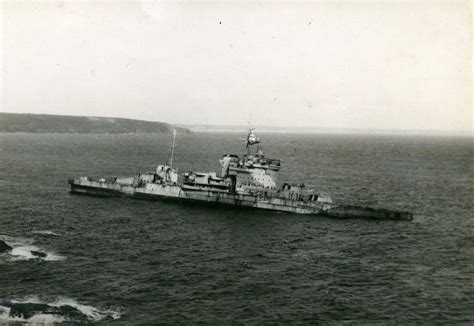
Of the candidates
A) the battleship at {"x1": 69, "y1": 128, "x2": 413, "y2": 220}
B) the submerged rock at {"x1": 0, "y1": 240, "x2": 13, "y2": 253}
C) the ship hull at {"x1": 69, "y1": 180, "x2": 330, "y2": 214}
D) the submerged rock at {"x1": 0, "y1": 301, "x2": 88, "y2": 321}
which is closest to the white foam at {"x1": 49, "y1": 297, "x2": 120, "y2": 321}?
the submerged rock at {"x1": 0, "y1": 301, "x2": 88, "y2": 321}

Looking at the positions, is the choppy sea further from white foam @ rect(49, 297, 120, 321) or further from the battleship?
the battleship

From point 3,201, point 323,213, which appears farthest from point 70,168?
point 323,213

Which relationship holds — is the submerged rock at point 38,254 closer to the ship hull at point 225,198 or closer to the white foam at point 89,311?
the white foam at point 89,311

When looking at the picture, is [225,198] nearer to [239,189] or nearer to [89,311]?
[239,189]

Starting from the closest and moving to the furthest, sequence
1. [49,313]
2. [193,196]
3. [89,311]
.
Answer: [49,313]
[89,311]
[193,196]

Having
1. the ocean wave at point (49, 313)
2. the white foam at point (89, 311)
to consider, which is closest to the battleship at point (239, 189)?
the white foam at point (89, 311)

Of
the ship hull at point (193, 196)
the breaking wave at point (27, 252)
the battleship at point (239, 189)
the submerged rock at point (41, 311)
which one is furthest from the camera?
the ship hull at point (193, 196)

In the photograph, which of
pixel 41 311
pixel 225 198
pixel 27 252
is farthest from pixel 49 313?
pixel 225 198
